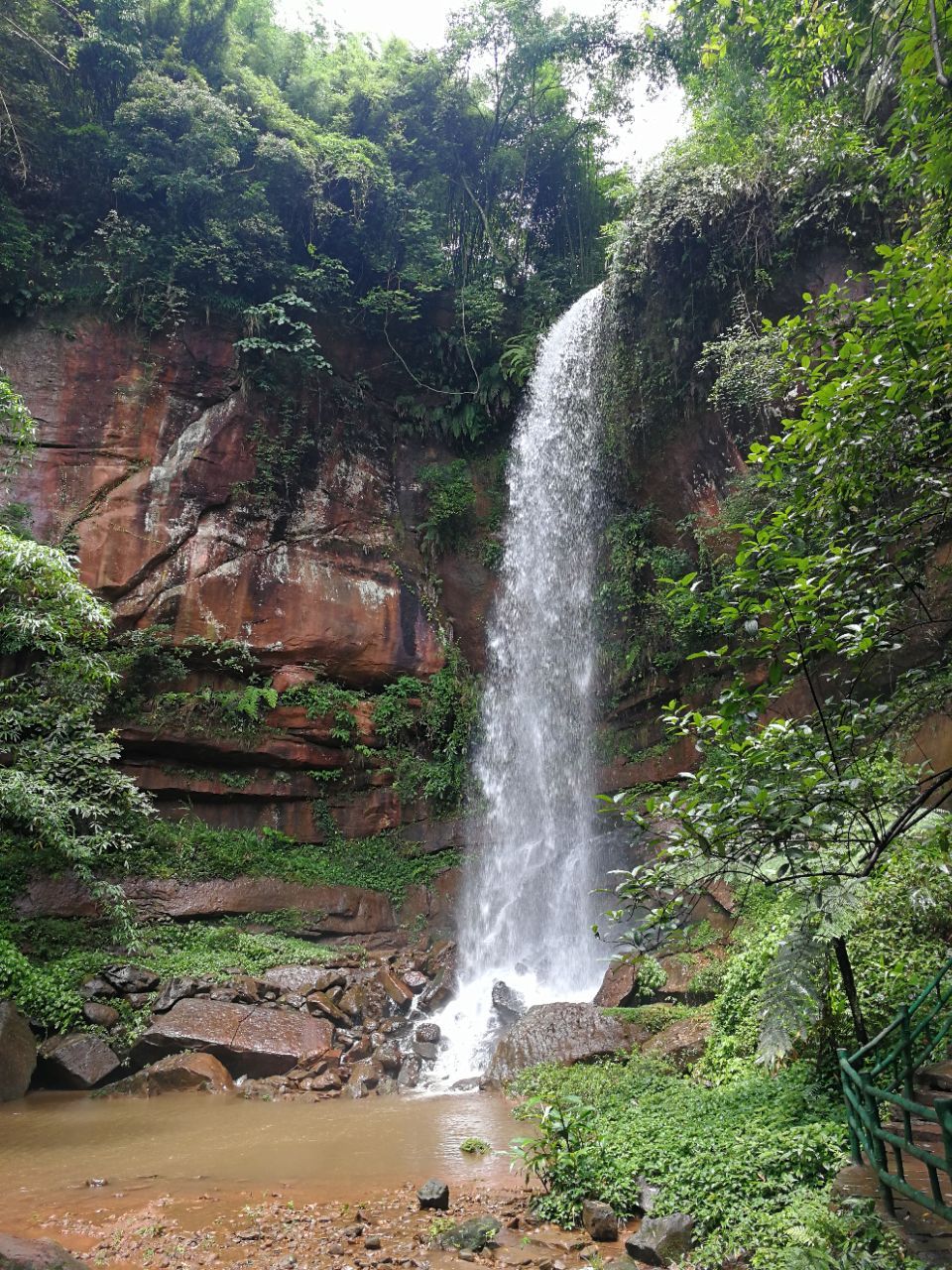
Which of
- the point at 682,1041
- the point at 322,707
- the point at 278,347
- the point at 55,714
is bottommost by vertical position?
the point at 682,1041

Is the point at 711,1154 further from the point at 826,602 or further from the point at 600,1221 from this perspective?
the point at 826,602

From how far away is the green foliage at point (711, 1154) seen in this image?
366 cm

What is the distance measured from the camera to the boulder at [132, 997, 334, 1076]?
26.8ft

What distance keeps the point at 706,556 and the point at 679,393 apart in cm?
277

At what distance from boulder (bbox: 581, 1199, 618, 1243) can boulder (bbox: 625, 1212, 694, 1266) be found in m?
0.22

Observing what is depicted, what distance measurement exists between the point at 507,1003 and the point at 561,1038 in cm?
220

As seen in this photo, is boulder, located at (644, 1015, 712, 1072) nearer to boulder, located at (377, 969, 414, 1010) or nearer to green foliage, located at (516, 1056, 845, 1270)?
green foliage, located at (516, 1056, 845, 1270)

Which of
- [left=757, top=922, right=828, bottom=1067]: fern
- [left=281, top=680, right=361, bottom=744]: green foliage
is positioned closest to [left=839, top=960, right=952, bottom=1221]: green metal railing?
[left=757, top=922, right=828, bottom=1067]: fern

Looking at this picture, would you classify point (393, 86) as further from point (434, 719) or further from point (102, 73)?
point (434, 719)

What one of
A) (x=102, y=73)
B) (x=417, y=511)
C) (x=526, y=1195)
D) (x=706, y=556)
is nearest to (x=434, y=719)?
(x=417, y=511)

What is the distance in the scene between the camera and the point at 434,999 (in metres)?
10.3

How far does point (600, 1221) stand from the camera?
4.09 metres

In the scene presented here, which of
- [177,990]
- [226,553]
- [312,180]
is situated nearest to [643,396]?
[226,553]

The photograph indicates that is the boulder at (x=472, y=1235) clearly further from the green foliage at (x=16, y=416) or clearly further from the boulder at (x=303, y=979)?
the green foliage at (x=16, y=416)
